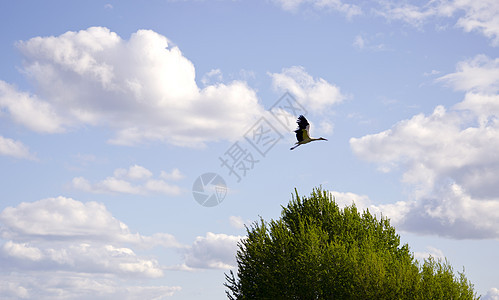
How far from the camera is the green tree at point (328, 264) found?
106 ft

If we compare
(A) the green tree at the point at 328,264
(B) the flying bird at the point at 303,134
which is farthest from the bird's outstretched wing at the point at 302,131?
(A) the green tree at the point at 328,264

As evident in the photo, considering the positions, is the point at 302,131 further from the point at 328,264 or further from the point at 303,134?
the point at 328,264

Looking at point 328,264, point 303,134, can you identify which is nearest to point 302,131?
point 303,134

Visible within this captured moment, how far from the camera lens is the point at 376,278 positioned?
32.0m

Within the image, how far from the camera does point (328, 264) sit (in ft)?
109

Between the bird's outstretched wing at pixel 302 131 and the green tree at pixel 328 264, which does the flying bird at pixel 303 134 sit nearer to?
the bird's outstretched wing at pixel 302 131

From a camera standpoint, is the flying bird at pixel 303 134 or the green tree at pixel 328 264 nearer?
the flying bird at pixel 303 134

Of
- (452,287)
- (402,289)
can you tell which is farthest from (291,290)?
(452,287)

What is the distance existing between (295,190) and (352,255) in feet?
26.4

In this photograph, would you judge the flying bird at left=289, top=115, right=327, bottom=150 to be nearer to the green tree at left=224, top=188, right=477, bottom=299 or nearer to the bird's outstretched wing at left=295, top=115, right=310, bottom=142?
the bird's outstretched wing at left=295, top=115, right=310, bottom=142

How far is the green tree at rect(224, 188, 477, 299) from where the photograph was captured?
1270 inches

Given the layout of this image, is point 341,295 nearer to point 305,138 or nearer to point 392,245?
point 392,245

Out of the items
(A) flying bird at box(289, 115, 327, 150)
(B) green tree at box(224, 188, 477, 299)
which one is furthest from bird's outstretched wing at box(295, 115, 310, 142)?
(B) green tree at box(224, 188, 477, 299)

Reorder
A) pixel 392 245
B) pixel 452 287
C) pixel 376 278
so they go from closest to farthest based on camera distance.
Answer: pixel 376 278 < pixel 452 287 < pixel 392 245
